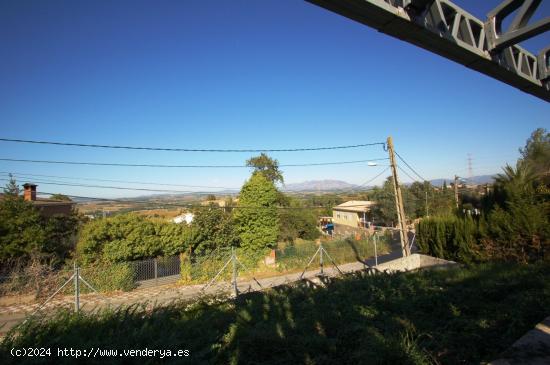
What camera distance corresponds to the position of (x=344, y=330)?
13.9ft

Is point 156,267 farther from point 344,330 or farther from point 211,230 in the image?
point 344,330

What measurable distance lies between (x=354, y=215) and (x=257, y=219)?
36.0 metres

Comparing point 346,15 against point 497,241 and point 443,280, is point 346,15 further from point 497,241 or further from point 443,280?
point 497,241

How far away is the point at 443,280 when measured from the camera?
23.7 ft

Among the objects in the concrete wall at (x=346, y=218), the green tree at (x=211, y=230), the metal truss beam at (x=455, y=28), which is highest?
the metal truss beam at (x=455, y=28)

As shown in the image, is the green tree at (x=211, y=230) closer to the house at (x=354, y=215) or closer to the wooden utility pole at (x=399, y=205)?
the wooden utility pole at (x=399, y=205)

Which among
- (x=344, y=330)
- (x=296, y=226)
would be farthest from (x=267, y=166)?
(x=344, y=330)

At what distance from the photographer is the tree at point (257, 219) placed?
79.3 feet

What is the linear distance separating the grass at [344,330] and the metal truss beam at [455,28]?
3.31m

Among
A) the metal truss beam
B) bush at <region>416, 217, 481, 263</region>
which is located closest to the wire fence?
bush at <region>416, 217, 481, 263</region>

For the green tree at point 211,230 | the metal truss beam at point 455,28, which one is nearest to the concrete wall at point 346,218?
the green tree at point 211,230

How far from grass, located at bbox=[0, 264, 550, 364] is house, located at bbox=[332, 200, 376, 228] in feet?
151

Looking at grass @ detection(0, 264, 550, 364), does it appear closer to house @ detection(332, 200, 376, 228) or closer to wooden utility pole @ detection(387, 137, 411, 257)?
wooden utility pole @ detection(387, 137, 411, 257)

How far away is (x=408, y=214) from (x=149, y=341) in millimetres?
48547
